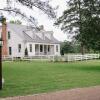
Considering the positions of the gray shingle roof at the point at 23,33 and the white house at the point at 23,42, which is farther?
the gray shingle roof at the point at 23,33

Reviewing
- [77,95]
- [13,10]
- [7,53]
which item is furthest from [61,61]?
[77,95]

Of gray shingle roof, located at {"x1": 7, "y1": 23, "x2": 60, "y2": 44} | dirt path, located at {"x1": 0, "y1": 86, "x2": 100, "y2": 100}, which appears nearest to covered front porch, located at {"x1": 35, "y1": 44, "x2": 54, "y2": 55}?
gray shingle roof, located at {"x1": 7, "y1": 23, "x2": 60, "y2": 44}

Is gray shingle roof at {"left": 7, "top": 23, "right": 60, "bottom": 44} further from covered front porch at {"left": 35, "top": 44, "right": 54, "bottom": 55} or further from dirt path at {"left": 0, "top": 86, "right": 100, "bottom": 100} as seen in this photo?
dirt path at {"left": 0, "top": 86, "right": 100, "bottom": 100}

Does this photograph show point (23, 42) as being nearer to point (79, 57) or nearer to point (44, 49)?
point (44, 49)

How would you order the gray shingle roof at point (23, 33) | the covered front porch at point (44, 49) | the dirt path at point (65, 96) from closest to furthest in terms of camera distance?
the dirt path at point (65, 96) → the gray shingle roof at point (23, 33) → the covered front porch at point (44, 49)

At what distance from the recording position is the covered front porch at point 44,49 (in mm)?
66344

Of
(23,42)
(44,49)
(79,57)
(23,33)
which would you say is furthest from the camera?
(44,49)

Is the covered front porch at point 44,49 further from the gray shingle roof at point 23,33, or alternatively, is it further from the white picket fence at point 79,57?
the white picket fence at point 79,57

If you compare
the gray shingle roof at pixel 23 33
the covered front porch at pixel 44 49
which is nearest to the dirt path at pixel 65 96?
the gray shingle roof at pixel 23 33

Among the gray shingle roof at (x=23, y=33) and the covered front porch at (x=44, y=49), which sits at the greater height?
the gray shingle roof at (x=23, y=33)

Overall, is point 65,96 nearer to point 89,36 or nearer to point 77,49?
point 89,36

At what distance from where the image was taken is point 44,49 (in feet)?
225

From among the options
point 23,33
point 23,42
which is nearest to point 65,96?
point 23,42

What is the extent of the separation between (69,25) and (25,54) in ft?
31.4
